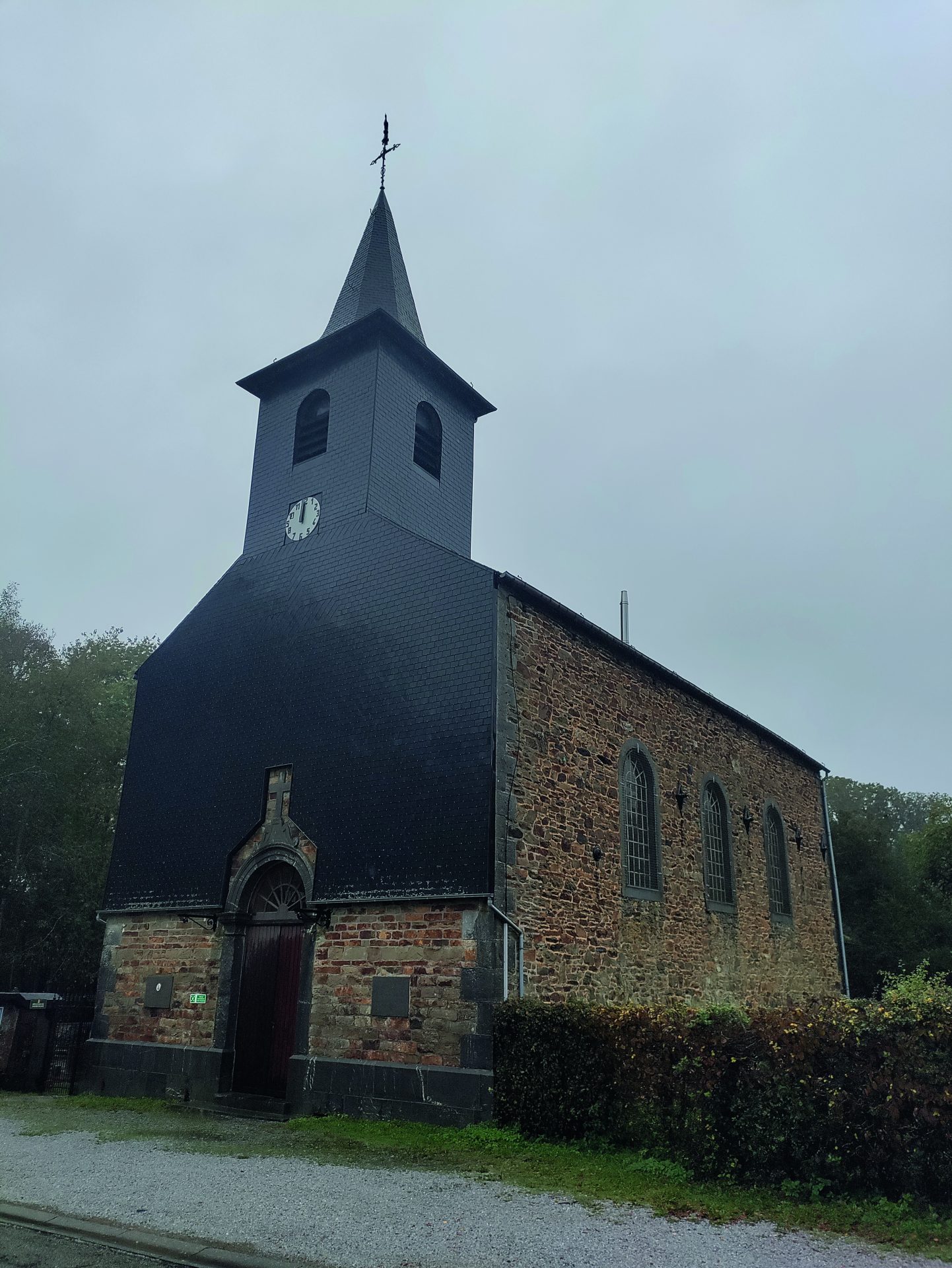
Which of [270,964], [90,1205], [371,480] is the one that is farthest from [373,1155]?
[371,480]

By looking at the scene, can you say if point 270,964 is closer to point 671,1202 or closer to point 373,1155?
point 373,1155

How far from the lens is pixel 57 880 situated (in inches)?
1048

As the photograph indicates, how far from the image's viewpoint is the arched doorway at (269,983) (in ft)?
41.6

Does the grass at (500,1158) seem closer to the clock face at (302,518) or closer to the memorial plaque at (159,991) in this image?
the memorial plaque at (159,991)

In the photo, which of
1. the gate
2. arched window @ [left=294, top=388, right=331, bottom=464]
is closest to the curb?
the gate

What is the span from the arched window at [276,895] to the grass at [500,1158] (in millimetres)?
2637

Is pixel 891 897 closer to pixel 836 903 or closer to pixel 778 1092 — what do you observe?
pixel 836 903

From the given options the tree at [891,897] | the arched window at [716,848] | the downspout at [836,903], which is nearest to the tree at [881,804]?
the tree at [891,897]

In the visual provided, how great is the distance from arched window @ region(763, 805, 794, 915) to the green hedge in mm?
10990

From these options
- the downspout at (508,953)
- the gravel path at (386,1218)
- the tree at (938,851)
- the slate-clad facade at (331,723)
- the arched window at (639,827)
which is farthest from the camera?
the tree at (938,851)

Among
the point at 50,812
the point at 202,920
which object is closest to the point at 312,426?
the point at 202,920

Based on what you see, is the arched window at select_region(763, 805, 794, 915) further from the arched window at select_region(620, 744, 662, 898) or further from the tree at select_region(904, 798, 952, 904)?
the tree at select_region(904, 798, 952, 904)

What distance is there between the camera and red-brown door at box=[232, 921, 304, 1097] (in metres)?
12.6

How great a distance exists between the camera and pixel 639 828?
15109 millimetres
